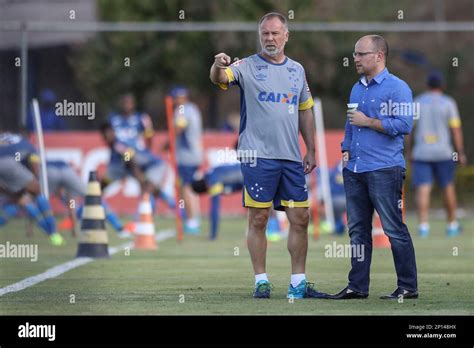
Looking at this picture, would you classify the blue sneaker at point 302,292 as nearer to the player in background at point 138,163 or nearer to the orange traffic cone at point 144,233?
the orange traffic cone at point 144,233

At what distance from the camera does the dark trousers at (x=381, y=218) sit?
970 centimetres

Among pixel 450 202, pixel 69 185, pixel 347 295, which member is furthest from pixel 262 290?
pixel 450 202

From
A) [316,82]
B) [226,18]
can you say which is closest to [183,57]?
[226,18]

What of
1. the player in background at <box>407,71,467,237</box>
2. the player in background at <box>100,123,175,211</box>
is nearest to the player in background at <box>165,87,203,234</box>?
the player in background at <box>100,123,175,211</box>

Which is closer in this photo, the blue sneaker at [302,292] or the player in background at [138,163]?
the blue sneaker at [302,292]

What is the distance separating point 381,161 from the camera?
9.71 m

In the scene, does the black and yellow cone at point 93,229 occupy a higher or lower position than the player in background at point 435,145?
lower

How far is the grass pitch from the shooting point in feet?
29.7

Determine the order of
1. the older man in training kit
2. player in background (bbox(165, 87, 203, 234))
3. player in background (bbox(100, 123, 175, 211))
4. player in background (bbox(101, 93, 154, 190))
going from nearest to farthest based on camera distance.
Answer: the older man in training kit < player in background (bbox(100, 123, 175, 211)) < player in background (bbox(165, 87, 203, 234)) < player in background (bbox(101, 93, 154, 190))

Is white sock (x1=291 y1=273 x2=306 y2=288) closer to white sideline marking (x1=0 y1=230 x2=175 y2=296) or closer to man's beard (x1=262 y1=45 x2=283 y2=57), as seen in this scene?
man's beard (x1=262 y1=45 x2=283 y2=57)

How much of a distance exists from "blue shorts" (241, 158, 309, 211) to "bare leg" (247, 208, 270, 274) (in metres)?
0.08

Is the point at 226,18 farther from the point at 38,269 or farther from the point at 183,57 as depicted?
the point at 38,269

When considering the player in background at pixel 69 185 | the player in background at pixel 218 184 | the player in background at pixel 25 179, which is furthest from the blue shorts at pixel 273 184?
the player in background at pixel 69 185
